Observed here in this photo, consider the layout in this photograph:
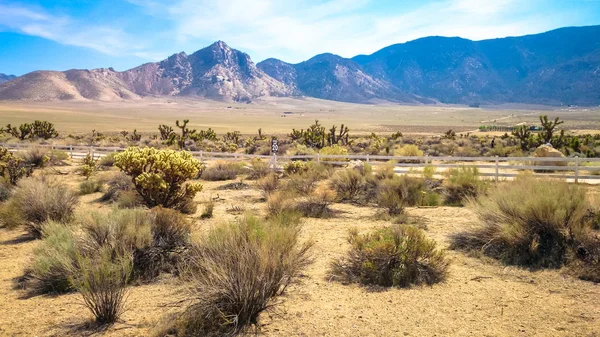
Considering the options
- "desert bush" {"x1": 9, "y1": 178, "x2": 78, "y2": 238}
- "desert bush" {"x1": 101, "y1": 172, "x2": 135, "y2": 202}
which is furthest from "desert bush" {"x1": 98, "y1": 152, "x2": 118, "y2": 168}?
"desert bush" {"x1": 9, "y1": 178, "x2": 78, "y2": 238}

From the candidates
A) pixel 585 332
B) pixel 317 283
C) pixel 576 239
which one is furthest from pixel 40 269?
pixel 576 239

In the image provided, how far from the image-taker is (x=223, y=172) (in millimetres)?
21938

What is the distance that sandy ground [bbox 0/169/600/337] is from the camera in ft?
18.7

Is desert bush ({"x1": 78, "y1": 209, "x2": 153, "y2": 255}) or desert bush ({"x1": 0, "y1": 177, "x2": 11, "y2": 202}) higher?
desert bush ({"x1": 78, "y1": 209, "x2": 153, "y2": 255})

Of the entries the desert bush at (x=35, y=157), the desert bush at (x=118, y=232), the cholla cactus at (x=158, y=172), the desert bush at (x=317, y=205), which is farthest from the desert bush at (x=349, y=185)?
the desert bush at (x=35, y=157)

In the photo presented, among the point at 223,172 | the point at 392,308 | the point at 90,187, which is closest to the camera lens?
the point at 392,308

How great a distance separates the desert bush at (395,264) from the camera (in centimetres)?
734

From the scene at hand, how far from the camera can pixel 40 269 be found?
23.6ft

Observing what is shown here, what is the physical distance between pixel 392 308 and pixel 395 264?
1.25 m

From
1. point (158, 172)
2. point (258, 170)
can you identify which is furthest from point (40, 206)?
point (258, 170)

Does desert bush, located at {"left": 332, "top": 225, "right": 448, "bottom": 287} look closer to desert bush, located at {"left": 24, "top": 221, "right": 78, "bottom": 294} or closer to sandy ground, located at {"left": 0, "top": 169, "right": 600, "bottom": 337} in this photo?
sandy ground, located at {"left": 0, "top": 169, "right": 600, "bottom": 337}

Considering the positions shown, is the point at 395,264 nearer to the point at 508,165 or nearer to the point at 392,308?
the point at 392,308

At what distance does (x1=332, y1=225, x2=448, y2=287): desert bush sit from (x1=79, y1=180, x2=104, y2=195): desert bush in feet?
42.0

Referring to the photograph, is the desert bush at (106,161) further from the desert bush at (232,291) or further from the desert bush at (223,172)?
the desert bush at (232,291)
